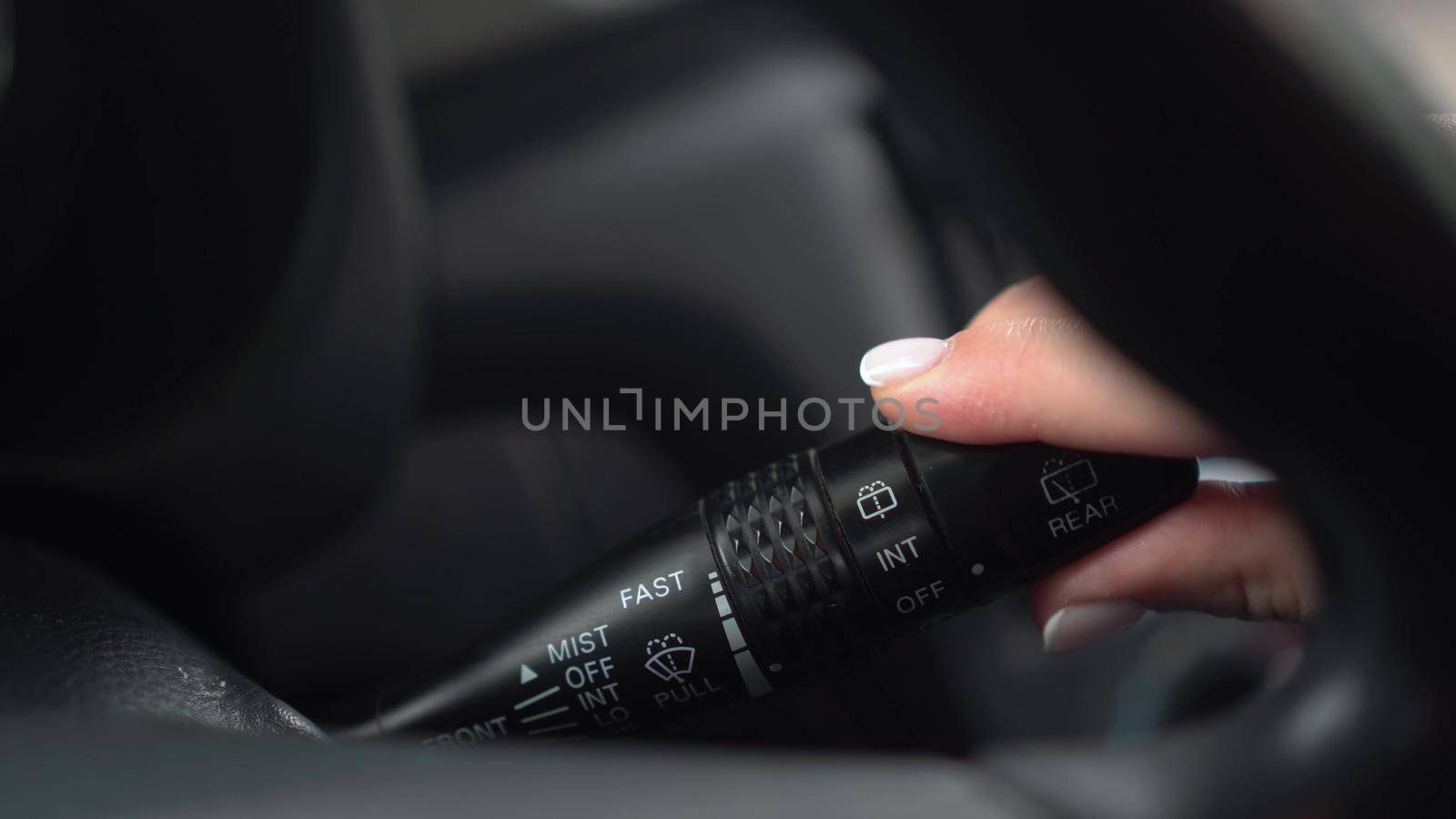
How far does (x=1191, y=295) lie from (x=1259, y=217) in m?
0.02

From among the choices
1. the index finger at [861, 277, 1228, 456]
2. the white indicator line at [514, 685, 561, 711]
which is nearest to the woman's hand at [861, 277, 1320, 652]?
the index finger at [861, 277, 1228, 456]

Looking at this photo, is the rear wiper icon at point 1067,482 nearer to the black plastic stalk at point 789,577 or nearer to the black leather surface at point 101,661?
the black plastic stalk at point 789,577

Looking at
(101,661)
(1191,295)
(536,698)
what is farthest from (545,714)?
(1191,295)

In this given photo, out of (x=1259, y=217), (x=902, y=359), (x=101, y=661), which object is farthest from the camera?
(x=902, y=359)

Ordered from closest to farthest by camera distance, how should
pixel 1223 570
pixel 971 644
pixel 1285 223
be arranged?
pixel 1285 223 < pixel 1223 570 < pixel 971 644

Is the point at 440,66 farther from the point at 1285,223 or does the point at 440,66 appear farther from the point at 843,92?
the point at 1285,223

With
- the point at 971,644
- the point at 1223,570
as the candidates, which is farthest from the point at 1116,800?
the point at 971,644

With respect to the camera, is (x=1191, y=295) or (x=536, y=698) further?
(x=536, y=698)

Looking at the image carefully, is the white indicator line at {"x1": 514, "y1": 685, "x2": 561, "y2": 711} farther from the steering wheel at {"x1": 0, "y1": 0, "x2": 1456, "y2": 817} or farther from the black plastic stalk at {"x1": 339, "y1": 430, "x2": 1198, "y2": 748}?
the steering wheel at {"x1": 0, "y1": 0, "x2": 1456, "y2": 817}

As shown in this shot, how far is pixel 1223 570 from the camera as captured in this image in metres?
0.41

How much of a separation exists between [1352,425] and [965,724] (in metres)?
0.41

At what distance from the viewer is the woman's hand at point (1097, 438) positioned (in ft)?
1.06

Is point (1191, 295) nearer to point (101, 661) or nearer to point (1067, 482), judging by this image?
point (1067, 482)

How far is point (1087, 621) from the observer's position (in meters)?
0.45
